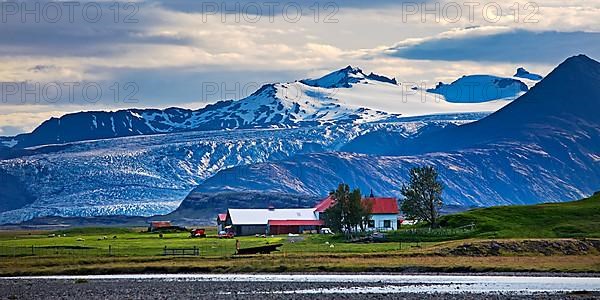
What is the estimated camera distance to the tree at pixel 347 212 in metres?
126

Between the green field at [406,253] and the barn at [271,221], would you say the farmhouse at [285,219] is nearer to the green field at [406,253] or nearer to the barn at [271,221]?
the barn at [271,221]

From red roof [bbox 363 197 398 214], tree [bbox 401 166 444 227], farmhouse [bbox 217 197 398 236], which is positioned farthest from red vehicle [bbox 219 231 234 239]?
tree [bbox 401 166 444 227]

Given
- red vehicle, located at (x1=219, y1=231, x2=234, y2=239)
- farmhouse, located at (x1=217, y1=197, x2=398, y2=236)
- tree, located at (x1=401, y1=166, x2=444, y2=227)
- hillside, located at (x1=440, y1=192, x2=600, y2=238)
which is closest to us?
hillside, located at (x1=440, y1=192, x2=600, y2=238)

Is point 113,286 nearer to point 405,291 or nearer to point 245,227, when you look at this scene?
point 405,291

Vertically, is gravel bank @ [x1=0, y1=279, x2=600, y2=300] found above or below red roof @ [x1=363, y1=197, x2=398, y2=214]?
below

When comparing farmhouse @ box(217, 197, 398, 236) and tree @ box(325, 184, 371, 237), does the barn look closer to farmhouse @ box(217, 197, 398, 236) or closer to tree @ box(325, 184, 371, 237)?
farmhouse @ box(217, 197, 398, 236)

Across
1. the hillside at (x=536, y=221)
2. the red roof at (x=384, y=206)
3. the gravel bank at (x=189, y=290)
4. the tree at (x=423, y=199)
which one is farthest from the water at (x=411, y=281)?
the red roof at (x=384, y=206)

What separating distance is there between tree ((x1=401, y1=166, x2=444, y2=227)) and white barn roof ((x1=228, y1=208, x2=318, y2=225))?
44.9 metres

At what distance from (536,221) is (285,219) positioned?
6205 cm

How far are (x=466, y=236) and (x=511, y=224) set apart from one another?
6826mm

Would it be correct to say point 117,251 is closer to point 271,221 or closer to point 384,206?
point 384,206

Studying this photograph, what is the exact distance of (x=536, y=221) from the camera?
112 meters

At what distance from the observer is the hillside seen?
103625 mm

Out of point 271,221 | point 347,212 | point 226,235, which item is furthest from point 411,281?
point 271,221
